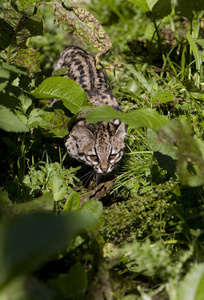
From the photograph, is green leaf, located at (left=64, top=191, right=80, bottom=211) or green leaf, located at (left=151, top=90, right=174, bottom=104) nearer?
green leaf, located at (left=64, top=191, right=80, bottom=211)

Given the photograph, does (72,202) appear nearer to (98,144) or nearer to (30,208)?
(30,208)

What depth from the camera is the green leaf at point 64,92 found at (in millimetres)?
3902

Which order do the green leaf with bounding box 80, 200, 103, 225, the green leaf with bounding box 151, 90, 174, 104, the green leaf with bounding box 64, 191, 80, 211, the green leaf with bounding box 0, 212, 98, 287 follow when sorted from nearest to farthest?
the green leaf with bounding box 0, 212, 98, 287 → the green leaf with bounding box 80, 200, 103, 225 → the green leaf with bounding box 64, 191, 80, 211 → the green leaf with bounding box 151, 90, 174, 104

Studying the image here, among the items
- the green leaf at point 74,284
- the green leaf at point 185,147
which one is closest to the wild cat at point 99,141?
the green leaf at point 185,147

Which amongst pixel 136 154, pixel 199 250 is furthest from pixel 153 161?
pixel 199 250

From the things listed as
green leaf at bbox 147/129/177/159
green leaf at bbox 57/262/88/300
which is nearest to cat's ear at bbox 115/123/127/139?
green leaf at bbox 147/129/177/159

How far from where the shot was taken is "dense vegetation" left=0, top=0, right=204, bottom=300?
6.61 ft

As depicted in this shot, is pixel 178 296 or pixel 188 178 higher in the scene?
pixel 188 178

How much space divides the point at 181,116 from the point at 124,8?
3.81m

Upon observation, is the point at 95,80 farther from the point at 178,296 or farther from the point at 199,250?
the point at 178,296

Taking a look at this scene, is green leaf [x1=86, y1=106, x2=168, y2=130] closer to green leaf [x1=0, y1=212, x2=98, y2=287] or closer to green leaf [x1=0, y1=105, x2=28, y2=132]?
green leaf [x1=0, y1=105, x2=28, y2=132]

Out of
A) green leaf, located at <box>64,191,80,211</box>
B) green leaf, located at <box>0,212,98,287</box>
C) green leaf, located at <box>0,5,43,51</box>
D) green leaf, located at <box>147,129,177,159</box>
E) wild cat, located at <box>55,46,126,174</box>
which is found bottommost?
wild cat, located at <box>55,46,126,174</box>

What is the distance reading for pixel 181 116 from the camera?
14.4 feet

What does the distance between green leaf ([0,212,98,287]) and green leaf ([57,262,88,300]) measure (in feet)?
1.13
